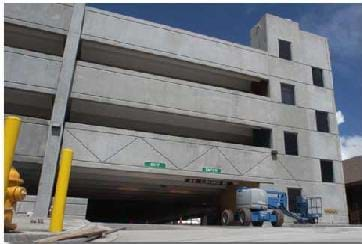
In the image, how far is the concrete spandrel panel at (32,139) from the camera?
75.2 ft

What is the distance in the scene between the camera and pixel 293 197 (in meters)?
30.1

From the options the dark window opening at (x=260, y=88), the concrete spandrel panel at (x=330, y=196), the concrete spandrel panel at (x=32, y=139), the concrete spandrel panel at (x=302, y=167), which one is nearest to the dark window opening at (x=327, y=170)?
the concrete spandrel panel at (x=330, y=196)

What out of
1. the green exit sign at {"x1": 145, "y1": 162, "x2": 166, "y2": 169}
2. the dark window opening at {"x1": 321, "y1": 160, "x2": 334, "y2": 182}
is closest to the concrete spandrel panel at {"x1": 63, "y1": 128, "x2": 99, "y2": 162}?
the green exit sign at {"x1": 145, "y1": 162, "x2": 166, "y2": 169}

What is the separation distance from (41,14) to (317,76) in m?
23.3

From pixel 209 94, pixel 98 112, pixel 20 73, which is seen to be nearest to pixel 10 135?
pixel 20 73

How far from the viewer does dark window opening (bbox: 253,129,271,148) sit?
31.0 m

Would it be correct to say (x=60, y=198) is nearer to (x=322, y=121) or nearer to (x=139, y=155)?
(x=139, y=155)

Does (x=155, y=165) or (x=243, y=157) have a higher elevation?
(x=243, y=157)

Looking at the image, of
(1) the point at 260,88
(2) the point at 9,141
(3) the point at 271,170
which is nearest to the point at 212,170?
(3) the point at 271,170

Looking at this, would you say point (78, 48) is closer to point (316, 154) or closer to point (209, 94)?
point (209, 94)

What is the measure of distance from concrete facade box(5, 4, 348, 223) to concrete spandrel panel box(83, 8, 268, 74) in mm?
79

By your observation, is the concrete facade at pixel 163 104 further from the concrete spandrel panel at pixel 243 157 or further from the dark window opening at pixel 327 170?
the dark window opening at pixel 327 170

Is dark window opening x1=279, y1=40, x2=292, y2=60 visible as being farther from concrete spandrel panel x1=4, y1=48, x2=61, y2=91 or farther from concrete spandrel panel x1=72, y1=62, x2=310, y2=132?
concrete spandrel panel x1=4, y1=48, x2=61, y2=91

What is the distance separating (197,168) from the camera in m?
27.4
